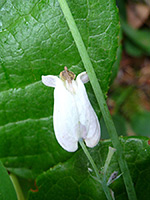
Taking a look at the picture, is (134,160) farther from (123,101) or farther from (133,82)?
(133,82)

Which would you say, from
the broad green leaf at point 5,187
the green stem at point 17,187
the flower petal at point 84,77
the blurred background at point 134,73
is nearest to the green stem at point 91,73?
the flower petal at point 84,77

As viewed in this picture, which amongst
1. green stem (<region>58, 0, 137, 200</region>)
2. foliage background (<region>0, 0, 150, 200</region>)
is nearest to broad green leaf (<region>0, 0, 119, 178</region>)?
foliage background (<region>0, 0, 150, 200</region>)

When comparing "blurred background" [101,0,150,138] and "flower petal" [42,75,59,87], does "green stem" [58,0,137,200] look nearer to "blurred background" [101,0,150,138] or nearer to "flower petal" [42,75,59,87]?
"flower petal" [42,75,59,87]

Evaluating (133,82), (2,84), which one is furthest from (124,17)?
(2,84)

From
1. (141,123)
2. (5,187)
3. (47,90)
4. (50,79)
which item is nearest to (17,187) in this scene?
(5,187)

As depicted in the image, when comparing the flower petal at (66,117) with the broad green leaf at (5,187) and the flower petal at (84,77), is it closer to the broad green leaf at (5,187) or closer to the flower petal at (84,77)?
the flower petal at (84,77)

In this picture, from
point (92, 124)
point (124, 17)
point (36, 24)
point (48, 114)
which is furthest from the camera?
point (124, 17)
